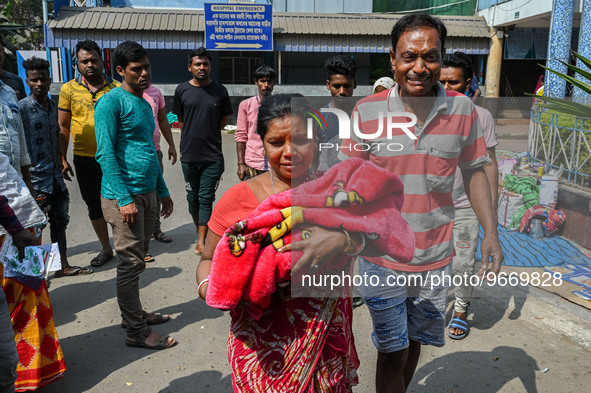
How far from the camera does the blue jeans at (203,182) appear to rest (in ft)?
17.8

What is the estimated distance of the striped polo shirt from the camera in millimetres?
2152

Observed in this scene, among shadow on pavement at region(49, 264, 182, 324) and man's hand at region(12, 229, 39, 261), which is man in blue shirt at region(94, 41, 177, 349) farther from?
shadow on pavement at region(49, 264, 182, 324)

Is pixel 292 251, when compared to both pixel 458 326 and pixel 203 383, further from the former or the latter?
pixel 458 326

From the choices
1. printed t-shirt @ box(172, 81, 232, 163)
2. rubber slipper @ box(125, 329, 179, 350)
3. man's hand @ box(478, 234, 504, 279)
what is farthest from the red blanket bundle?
printed t-shirt @ box(172, 81, 232, 163)

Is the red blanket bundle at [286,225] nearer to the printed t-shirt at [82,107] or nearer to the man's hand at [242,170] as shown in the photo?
the printed t-shirt at [82,107]

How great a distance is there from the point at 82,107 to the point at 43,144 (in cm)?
50

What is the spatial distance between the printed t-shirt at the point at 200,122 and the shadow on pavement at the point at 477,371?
3.22 metres

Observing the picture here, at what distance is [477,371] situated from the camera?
3229mm

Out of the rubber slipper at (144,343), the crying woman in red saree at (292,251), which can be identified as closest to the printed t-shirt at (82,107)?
the rubber slipper at (144,343)

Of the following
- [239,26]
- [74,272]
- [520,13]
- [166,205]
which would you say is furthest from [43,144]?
[520,13]

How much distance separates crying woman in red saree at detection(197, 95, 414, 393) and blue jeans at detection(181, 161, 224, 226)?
3.53 metres

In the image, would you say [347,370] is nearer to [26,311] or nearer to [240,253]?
[240,253]

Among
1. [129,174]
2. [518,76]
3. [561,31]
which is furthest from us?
[518,76]

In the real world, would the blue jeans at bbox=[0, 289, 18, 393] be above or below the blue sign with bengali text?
below
